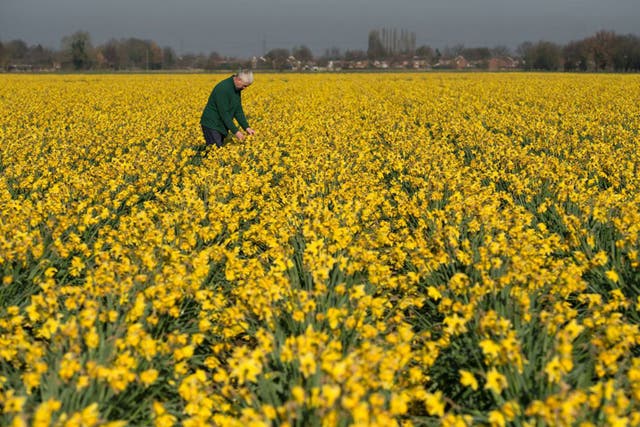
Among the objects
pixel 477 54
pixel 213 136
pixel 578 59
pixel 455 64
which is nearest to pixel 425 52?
pixel 477 54

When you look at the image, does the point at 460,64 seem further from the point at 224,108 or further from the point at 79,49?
the point at 224,108

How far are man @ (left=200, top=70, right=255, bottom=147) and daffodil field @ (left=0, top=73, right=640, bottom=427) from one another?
68 cm

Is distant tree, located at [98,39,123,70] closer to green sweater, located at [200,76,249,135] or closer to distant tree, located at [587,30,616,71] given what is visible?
distant tree, located at [587,30,616,71]

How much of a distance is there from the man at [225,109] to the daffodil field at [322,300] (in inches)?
27.0

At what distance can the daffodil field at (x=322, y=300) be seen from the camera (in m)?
3.01

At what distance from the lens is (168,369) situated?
3768mm

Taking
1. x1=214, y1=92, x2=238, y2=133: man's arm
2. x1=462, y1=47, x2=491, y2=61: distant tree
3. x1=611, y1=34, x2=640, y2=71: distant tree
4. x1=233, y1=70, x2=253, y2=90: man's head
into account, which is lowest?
x1=214, y1=92, x2=238, y2=133: man's arm

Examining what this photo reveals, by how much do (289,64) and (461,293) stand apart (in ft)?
303

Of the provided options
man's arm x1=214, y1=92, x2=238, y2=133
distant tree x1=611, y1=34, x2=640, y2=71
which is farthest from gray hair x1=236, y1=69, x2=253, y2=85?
distant tree x1=611, y1=34, x2=640, y2=71

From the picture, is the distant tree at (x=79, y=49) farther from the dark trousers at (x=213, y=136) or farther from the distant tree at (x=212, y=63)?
the dark trousers at (x=213, y=136)

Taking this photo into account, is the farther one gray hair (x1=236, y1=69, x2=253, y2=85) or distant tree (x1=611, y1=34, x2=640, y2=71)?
distant tree (x1=611, y1=34, x2=640, y2=71)

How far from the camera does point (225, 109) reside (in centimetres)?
1012

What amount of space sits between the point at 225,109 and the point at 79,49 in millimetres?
100546

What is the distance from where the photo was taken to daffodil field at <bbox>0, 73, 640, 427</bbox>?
301cm
